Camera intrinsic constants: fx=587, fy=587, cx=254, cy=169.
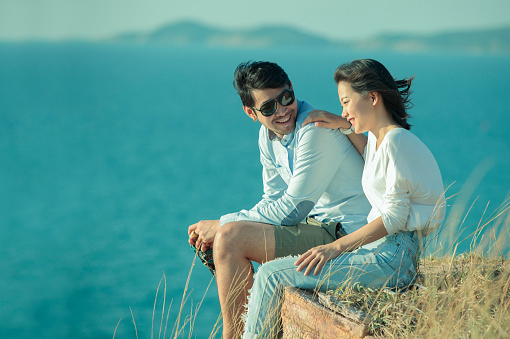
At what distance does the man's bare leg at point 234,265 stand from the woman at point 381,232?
21 centimetres

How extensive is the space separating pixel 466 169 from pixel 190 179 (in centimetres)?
2213

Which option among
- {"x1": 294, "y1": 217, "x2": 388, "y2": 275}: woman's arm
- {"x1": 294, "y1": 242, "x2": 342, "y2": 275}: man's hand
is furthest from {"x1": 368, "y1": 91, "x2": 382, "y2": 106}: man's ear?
{"x1": 294, "y1": 242, "x2": 342, "y2": 275}: man's hand

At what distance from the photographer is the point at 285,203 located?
3.13 m

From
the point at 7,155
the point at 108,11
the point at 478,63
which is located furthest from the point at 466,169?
the point at 478,63

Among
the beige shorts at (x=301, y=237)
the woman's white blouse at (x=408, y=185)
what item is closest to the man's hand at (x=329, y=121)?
the woman's white blouse at (x=408, y=185)

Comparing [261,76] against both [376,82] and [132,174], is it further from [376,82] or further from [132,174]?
[132,174]

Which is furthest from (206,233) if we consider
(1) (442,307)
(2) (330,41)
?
(2) (330,41)

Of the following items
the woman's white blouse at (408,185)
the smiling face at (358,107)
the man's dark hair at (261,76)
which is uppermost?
the man's dark hair at (261,76)

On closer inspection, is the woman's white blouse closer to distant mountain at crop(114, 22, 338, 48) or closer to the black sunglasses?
the black sunglasses

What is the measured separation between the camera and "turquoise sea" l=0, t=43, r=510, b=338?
91.8 feet

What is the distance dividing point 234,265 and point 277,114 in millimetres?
914

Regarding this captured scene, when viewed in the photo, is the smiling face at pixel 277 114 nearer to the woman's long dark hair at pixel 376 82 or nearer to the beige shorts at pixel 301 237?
the woman's long dark hair at pixel 376 82

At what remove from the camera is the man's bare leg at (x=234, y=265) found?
115 inches

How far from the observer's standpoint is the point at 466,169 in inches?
1857
